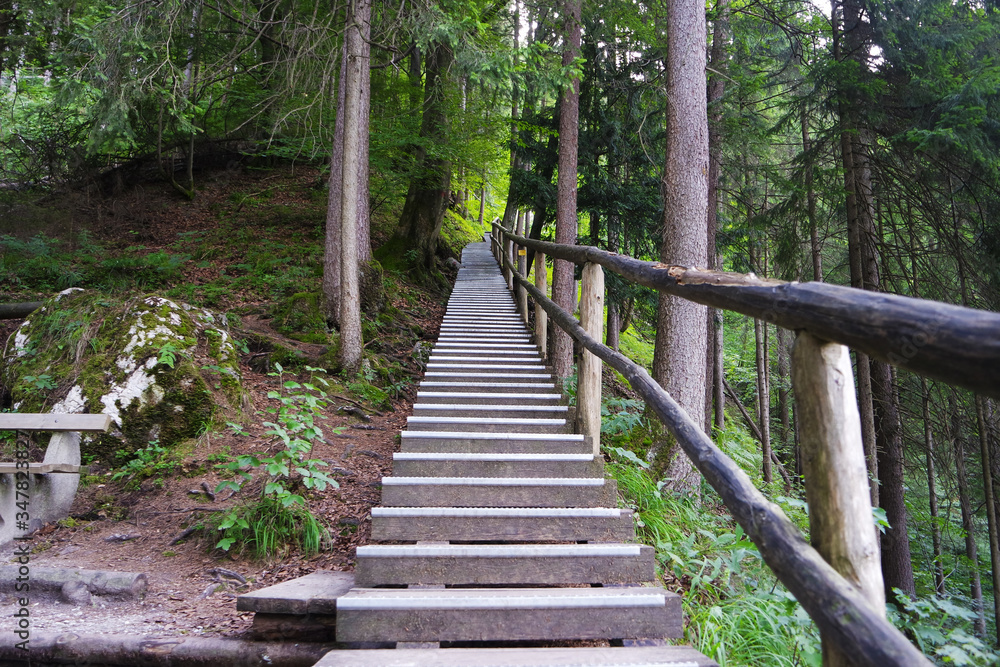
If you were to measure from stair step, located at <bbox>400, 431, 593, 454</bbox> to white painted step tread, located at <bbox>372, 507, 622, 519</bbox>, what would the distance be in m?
0.73

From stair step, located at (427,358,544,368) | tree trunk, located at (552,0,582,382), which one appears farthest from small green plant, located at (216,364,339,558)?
tree trunk, located at (552,0,582,382)

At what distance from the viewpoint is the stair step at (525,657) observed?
2.14m

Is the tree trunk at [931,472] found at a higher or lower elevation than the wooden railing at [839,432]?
lower

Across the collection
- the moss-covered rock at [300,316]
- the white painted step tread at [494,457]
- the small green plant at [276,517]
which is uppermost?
the moss-covered rock at [300,316]

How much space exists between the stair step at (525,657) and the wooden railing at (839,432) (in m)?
0.84

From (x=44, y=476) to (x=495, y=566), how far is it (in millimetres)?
3962

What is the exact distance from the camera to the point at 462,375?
5.78 m

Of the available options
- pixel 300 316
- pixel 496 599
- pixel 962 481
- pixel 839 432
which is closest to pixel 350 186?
pixel 300 316

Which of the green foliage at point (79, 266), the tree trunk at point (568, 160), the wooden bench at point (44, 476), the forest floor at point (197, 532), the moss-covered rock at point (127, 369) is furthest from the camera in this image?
the tree trunk at point (568, 160)

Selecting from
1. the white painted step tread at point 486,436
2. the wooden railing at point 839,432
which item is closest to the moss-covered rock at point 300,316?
the white painted step tread at point 486,436

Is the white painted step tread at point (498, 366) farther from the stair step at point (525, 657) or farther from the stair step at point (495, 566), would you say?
the stair step at point (525, 657)

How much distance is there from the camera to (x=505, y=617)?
2457mm

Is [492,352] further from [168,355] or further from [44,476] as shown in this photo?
[44,476]

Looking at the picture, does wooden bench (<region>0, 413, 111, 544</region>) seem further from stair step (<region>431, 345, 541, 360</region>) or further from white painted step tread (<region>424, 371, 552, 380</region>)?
stair step (<region>431, 345, 541, 360</region>)
